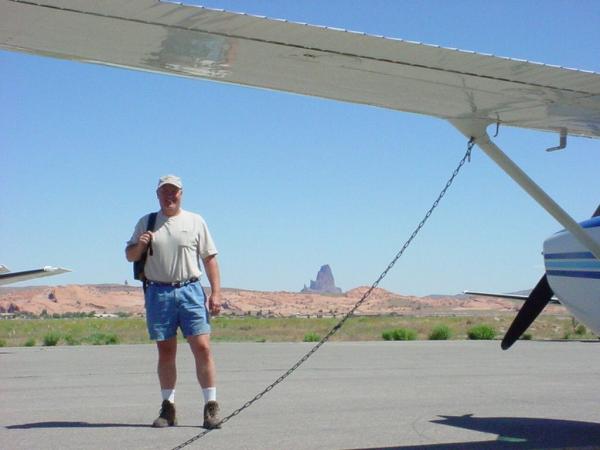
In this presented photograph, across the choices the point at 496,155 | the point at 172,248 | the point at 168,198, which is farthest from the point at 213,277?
the point at 496,155

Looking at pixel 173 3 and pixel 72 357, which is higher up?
pixel 173 3

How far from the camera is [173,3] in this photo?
3.57m

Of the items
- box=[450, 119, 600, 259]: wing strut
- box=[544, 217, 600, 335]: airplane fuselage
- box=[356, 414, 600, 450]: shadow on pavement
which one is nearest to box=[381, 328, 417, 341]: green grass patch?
box=[356, 414, 600, 450]: shadow on pavement

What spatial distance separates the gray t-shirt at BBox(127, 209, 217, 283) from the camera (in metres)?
6.54

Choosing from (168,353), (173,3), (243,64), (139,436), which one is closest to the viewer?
(173,3)

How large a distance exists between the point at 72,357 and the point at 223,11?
12.0 meters

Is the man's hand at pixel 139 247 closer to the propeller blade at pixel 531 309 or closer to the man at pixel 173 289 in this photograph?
the man at pixel 173 289

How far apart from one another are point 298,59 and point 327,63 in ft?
0.49

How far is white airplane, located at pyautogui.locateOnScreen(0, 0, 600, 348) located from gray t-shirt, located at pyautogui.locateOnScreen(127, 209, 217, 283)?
2033mm

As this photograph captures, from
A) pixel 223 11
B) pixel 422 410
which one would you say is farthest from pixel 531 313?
pixel 223 11

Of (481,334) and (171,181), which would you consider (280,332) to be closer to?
(481,334)

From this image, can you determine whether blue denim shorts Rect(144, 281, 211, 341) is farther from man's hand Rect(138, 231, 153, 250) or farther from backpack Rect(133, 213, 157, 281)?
man's hand Rect(138, 231, 153, 250)

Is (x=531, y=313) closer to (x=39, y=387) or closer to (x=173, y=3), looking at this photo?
(x=173, y=3)

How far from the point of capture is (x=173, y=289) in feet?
21.4
